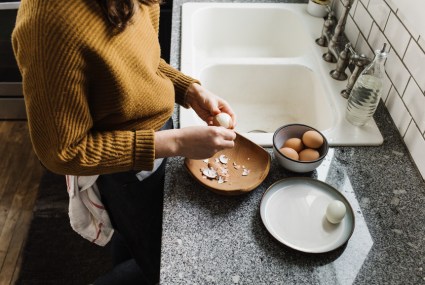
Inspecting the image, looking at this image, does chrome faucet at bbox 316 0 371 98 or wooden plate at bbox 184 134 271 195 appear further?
chrome faucet at bbox 316 0 371 98

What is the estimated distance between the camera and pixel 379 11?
1115 mm

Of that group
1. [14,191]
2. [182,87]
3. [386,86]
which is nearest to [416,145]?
[386,86]

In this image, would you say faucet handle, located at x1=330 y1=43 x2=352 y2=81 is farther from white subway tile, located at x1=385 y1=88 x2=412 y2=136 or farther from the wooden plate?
the wooden plate

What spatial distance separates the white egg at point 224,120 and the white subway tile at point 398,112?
43 centimetres

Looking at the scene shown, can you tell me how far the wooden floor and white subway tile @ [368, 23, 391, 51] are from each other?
5.00ft

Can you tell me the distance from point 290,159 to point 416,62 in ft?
1.24

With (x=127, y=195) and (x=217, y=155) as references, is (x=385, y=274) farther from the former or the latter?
(x=127, y=195)

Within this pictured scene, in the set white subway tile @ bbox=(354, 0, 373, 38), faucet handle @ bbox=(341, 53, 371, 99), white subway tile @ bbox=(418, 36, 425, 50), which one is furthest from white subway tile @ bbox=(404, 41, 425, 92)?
white subway tile @ bbox=(354, 0, 373, 38)

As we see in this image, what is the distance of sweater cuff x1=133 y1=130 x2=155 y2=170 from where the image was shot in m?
0.77

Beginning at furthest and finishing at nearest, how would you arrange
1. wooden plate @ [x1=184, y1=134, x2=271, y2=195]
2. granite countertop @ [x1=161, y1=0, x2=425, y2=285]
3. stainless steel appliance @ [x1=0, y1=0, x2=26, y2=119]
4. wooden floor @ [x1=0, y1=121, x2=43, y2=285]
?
stainless steel appliance @ [x1=0, y1=0, x2=26, y2=119], wooden floor @ [x1=0, y1=121, x2=43, y2=285], wooden plate @ [x1=184, y1=134, x2=271, y2=195], granite countertop @ [x1=161, y1=0, x2=425, y2=285]

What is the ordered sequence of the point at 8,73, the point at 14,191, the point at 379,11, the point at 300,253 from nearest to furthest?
the point at 300,253 < the point at 379,11 < the point at 14,191 < the point at 8,73

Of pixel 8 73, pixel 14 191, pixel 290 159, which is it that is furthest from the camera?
pixel 8 73

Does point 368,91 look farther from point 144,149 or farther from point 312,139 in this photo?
point 144,149

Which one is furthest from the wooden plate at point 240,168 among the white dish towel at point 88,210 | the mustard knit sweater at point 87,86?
the white dish towel at point 88,210
